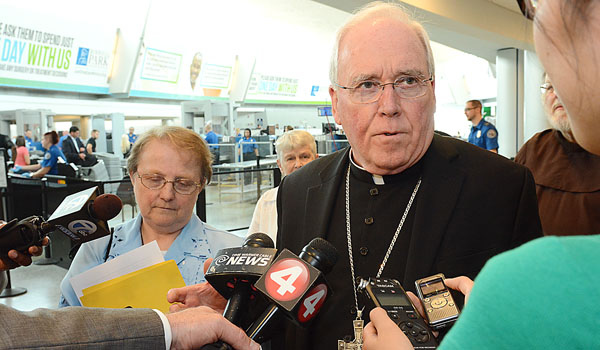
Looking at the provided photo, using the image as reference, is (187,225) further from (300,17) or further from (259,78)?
(259,78)

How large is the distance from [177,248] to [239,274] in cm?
91

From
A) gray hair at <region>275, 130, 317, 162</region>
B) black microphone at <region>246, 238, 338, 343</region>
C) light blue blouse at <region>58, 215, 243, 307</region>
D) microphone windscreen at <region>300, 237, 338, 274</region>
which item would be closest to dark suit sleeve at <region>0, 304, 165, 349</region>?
black microphone at <region>246, 238, 338, 343</region>

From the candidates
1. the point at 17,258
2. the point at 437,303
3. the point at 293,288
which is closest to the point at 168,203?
the point at 17,258

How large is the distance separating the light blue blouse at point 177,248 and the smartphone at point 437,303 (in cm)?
94

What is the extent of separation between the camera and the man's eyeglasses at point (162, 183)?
185cm

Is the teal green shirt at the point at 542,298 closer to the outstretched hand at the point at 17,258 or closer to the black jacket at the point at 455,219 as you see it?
the black jacket at the point at 455,219

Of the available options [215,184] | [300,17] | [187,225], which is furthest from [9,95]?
[187,225]

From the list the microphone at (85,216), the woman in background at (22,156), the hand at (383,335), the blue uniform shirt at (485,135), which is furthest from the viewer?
the woman in background at (22,156)

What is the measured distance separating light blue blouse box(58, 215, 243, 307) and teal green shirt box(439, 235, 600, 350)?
132cm

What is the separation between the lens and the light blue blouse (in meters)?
1.69

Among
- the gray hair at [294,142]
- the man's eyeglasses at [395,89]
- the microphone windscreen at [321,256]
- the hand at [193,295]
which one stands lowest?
the hand at [193,295]

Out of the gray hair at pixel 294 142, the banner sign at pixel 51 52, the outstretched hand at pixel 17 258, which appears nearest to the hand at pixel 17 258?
the outstretched hand at pixel 17 258

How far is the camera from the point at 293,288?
0.87 m

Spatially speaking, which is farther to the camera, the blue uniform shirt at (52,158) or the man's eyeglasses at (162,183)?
the blue uniform shirt at (52,158)
